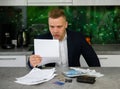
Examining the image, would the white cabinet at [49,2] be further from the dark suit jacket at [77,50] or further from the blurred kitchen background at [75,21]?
the dark suit jacket at [77,50]

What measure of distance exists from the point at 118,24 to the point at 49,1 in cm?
118

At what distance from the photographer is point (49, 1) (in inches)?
142

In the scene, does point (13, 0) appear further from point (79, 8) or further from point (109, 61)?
point (109, 61)

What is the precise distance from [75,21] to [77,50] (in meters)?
1.39

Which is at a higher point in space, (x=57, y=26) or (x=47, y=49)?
(x=57, y=26)

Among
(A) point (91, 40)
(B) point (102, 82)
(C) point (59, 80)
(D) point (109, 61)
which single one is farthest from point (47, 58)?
(A) point (91, 40)

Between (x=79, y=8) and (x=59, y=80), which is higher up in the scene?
(x=79, y=8)

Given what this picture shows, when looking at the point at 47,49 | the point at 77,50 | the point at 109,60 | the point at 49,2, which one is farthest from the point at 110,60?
the point at 47,49

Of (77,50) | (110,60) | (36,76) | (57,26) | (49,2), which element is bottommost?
(110,60)

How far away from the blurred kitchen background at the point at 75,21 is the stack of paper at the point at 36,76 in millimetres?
1928

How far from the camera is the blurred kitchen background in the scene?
396cm

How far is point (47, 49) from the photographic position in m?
2.09

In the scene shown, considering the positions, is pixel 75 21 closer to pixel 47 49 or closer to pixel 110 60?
pixel 110 60

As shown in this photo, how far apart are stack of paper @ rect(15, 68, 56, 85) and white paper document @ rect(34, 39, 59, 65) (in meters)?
0.11
